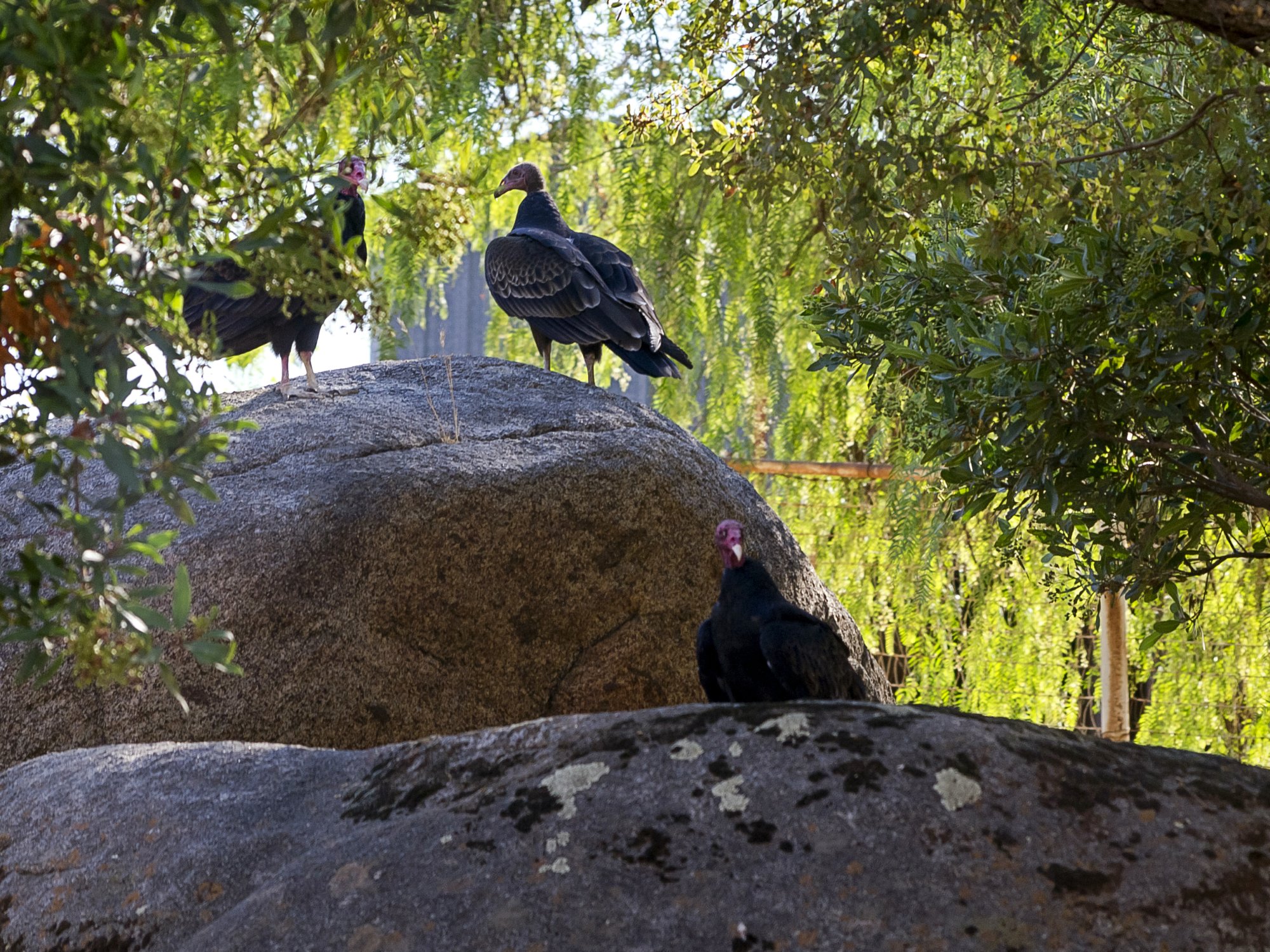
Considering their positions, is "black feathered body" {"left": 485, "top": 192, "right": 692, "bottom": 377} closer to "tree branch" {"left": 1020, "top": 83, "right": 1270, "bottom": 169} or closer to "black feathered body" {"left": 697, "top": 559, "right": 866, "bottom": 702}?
"black feathered body" {"left": 697, "top": 559, "right": 866, "bottom": 702}

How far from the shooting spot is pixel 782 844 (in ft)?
6.82

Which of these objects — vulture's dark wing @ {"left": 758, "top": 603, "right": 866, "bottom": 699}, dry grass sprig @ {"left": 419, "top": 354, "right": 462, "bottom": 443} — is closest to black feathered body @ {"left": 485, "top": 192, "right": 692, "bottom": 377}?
dry grass sprig @ {"left": 419, "top": 354, "right": 462, "bottom": 443}

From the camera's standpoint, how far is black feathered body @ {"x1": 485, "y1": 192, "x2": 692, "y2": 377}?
17.6 ft

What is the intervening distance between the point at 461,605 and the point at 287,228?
227 centimetres

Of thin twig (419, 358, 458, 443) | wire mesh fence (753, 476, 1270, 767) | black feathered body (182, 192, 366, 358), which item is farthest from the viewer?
wire mesh fence (753, 476, 1270, 767)

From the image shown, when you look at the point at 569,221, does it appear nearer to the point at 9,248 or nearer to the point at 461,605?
the point at 461,605

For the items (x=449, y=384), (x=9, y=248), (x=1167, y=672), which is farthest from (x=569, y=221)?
(x=9, y=248)

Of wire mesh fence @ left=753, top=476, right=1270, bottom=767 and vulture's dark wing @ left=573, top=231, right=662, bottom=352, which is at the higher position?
vulture's dark wing @ left=573, top=231, right=662, bottom=352

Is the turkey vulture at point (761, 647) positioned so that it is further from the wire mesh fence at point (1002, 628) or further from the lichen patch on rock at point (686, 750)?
the wire mesh fence at point (1002, 628)

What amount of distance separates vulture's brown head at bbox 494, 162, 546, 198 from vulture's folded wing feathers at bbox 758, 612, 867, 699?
3471mm

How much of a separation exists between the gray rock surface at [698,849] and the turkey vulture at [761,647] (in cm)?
62

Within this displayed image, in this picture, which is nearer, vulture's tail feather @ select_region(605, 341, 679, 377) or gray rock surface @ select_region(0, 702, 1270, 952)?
gray rock surface @ select_region(0, 702, 1270, 952)

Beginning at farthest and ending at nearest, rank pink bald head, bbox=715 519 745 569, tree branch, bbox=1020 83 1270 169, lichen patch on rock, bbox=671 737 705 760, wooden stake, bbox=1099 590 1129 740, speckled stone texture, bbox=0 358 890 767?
1. wooden stake, bbox=1099 590 1129 740
2. speckled stone texture, bbox=0 358 890 767
3. pink bald head, bbox=715 519 745 569
4. tree branch, bbox=1020 83 1270 169
5. lichen patch on rock, bbox=671 737 705 760

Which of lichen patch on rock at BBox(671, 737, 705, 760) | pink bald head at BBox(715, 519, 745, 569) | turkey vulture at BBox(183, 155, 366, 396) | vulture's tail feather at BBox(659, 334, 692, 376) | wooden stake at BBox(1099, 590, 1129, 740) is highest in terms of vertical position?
turkey vulture at BBox(183, 155, 366, 396)
